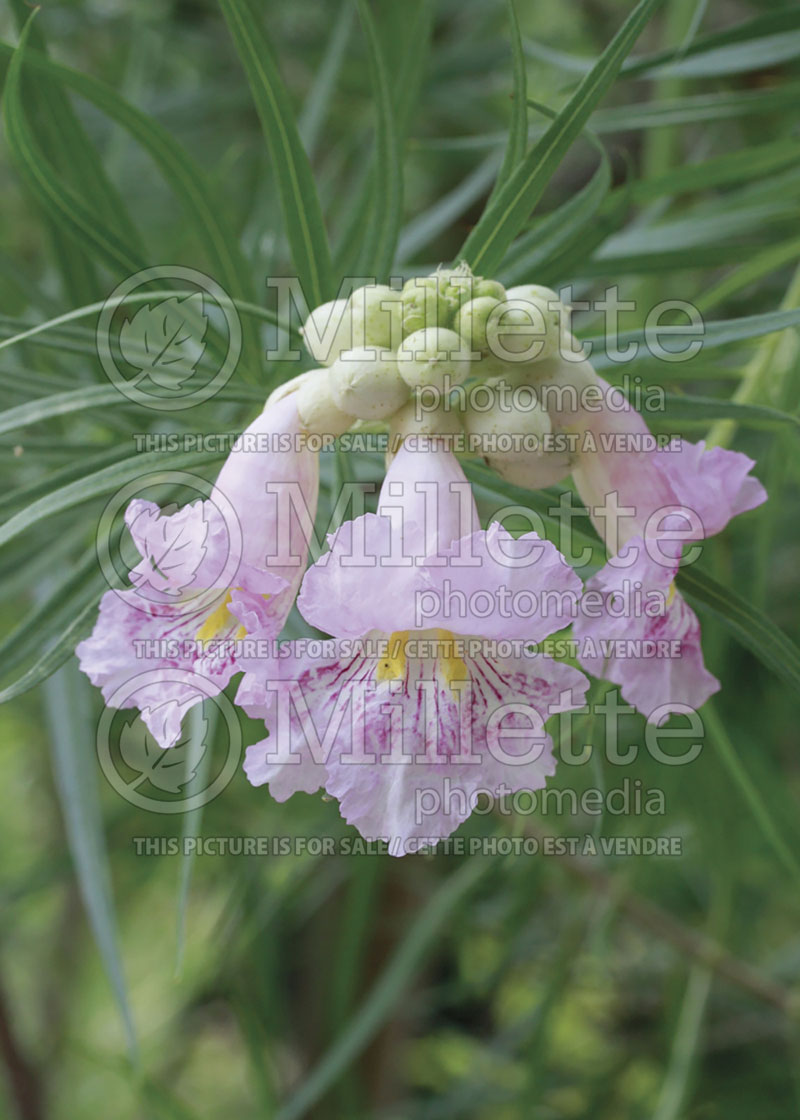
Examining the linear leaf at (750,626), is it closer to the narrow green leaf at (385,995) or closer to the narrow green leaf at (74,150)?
the narrow green leaf at (74,150)

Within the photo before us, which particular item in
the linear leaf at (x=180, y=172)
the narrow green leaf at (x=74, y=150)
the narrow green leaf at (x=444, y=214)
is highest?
the narrow green leaf at (x=444, y=214)

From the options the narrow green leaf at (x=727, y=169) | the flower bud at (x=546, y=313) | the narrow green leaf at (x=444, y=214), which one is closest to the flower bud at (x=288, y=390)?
the flower bud at (x=546, y=313)

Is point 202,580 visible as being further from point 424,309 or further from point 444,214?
point 444,214

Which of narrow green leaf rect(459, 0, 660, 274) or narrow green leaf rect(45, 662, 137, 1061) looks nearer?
narrow green leaf rect(459, 0, 660, 274)

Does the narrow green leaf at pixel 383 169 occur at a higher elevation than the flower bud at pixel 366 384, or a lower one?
higher

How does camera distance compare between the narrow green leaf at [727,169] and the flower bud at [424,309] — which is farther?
the narrow green leaf at [727,169]

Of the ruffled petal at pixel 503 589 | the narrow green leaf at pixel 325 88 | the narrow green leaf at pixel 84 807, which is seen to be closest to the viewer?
the ruffled petal at pixel 503 589

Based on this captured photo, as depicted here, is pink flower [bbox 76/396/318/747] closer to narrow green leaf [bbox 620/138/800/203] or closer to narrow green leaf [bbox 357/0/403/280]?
narrow green leaf [bbox 357/0/403/280]

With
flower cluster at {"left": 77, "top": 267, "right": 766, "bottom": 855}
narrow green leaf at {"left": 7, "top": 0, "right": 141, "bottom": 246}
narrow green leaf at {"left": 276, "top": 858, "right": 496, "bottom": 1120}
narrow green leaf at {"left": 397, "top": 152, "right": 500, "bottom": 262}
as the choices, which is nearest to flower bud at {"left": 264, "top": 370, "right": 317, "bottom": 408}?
flower cluster at {"left": 77, "top": 267, "right": 766, "bottom": 855}
